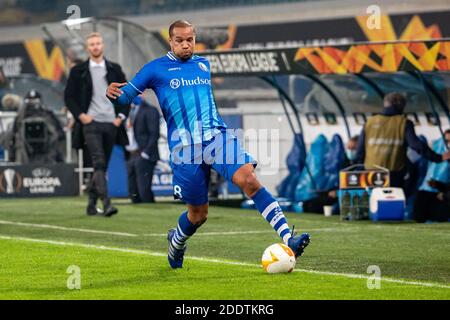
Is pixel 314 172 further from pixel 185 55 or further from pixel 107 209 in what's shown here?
pixel 185 55

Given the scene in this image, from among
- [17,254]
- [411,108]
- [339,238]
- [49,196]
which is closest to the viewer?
[17,254]

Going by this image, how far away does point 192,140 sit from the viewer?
408 inches

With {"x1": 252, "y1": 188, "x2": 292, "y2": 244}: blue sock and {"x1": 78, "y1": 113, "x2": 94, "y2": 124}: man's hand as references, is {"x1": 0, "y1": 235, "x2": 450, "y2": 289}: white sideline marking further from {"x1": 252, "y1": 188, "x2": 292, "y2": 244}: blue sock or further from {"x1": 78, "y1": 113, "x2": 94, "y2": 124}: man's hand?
{"x1": 78, "y1": 113, "x2": 94, "y2": 124}: man's hand

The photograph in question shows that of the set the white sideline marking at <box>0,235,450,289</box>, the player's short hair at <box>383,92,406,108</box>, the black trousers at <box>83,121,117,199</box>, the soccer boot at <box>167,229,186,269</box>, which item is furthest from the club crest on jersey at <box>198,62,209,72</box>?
the player's short hair at <box>383,92,406,108</box>

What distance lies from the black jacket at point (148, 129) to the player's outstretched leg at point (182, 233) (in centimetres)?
1002

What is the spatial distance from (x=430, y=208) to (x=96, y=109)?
4665 millimetres

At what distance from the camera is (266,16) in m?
36.7

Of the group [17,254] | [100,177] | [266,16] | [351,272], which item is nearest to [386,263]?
[351,272]

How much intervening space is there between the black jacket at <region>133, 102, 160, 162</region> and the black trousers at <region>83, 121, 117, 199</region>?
12.1ft

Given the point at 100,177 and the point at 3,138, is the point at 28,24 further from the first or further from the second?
the point at 100,177

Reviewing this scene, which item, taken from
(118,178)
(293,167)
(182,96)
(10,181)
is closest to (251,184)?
(182,96)

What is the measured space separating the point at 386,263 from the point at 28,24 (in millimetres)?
34100

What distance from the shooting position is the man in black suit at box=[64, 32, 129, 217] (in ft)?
55.3

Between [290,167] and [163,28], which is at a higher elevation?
[163,28]
